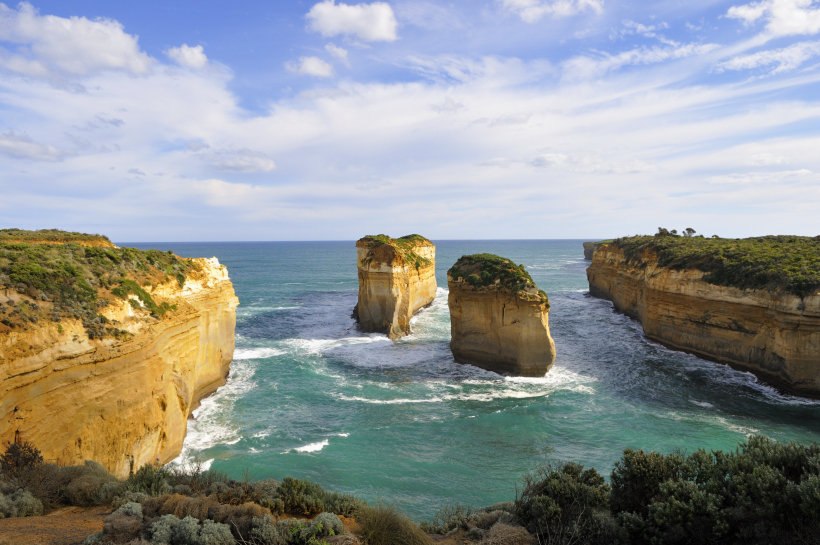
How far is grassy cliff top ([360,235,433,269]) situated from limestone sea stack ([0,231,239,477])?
19.5 meters

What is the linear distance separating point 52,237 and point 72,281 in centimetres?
1052

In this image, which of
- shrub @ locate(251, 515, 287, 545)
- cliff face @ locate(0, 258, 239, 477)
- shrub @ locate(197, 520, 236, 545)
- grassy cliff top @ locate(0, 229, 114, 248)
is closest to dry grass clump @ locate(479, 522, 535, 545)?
shrub @ locate(251, 515, 287, 545)

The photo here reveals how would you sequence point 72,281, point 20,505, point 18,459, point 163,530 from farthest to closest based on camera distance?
1. point 72,281
2. point 18,459
3. point 20,505
4. point 163,530

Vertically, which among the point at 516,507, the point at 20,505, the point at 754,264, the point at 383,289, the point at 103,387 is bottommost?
the point at 516,507

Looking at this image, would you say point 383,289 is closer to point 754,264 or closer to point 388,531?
point 754,264

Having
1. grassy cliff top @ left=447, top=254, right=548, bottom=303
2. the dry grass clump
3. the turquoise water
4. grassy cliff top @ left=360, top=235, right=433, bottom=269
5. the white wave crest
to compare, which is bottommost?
the white wave crest

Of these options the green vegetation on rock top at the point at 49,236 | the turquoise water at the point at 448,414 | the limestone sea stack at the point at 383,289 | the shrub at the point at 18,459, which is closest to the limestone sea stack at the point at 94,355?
the shrub at the point at 18,459

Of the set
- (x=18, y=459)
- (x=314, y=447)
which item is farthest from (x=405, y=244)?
(x=18, y=459)

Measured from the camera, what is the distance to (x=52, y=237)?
2077cm

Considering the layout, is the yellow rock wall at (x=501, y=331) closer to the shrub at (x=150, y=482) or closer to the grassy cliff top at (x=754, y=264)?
the grassy cliff top at (x=754, y=264)

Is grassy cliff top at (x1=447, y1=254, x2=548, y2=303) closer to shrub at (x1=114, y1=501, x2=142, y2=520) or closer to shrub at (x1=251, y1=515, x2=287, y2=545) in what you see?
shrub at (x1=251, y1=515, x2=287, y2=545)

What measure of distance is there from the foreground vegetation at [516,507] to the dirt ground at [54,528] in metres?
0.38

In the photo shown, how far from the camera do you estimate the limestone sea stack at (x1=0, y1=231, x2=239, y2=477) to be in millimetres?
10680

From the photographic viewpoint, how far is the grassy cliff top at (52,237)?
63.7 feet
